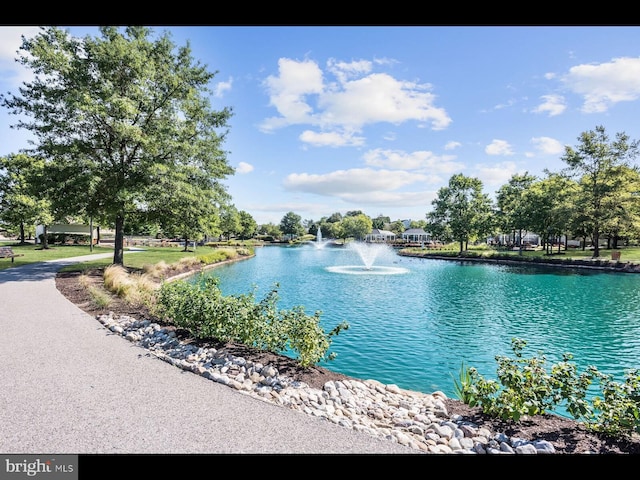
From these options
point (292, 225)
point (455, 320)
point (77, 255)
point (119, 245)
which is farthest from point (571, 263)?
point (292, 225)

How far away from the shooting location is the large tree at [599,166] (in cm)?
2717

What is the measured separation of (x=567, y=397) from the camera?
3613 mm

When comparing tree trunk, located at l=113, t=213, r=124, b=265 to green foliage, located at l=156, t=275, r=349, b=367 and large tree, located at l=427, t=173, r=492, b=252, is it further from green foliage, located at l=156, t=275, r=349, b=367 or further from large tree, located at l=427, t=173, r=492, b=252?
large tree, located at l=427, t=173, r=492, b=252

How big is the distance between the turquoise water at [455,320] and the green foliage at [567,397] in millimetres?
2035

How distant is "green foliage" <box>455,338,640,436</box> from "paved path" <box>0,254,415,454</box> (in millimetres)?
1550

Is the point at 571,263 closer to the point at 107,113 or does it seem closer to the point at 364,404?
the point at 364,404

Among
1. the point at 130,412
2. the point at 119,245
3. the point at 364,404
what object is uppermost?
the point at 119,245

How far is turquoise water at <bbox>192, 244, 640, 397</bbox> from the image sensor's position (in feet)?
23.6

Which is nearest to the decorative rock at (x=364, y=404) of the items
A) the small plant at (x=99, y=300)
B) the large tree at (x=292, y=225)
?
the small plant at (x=99, y=300)

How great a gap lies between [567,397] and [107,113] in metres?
16.3

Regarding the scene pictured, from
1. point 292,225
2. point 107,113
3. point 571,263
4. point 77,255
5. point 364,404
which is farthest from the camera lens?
point 292,225
